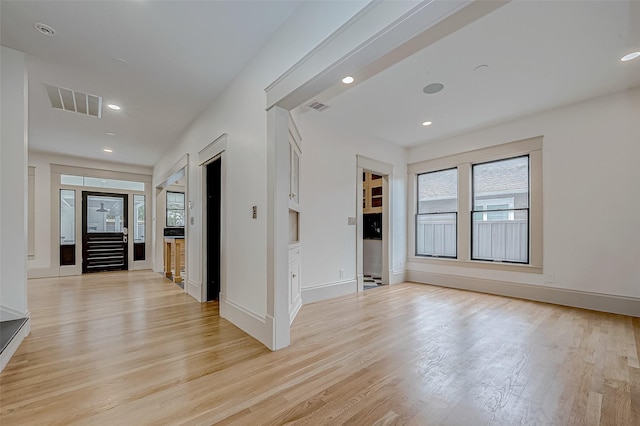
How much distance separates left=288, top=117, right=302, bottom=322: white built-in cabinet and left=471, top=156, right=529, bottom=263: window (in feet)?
11.1

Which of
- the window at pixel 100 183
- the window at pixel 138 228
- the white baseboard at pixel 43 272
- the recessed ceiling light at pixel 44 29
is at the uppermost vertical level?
the recessed ceiling light at pixel 44 29

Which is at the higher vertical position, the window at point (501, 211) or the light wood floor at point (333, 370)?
the window at point (501, 211)

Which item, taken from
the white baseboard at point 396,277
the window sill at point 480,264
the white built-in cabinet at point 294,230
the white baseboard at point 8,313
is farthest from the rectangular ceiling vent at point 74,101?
the window sill at point 480,264

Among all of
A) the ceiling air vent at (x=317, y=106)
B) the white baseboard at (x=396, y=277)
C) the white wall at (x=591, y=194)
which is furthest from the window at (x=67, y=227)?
the white wall at (x=591, y=194)

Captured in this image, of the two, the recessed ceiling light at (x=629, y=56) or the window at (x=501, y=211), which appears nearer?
the recessed ceiling light at (x=629, y=56)

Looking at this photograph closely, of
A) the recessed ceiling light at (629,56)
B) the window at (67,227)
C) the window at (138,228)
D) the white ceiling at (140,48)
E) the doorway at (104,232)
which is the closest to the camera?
the white ceiling at (140,48)

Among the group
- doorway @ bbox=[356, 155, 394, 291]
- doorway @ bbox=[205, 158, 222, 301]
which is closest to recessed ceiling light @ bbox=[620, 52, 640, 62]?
doorway @ bbox=[356, 155, 394, 291]

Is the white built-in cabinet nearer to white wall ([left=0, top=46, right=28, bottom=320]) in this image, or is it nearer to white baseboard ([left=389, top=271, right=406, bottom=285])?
white baseboard ([left=389, top=271, right=406, bottom=285])

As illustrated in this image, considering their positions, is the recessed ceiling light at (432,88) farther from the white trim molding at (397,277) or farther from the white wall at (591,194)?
the white trim molding at (397,277)

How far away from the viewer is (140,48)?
2852 millimetres

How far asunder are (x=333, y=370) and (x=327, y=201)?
278 cm

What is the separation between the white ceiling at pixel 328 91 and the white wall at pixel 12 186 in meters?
0.34

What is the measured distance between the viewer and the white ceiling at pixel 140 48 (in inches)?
93.0

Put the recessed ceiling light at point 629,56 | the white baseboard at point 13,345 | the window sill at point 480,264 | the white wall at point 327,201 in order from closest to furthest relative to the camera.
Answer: the white baseboard at point 13,345 → the recessed ceiling light at point 629,56 → the white wall at point 327,201 → the window sill at point 480,264
